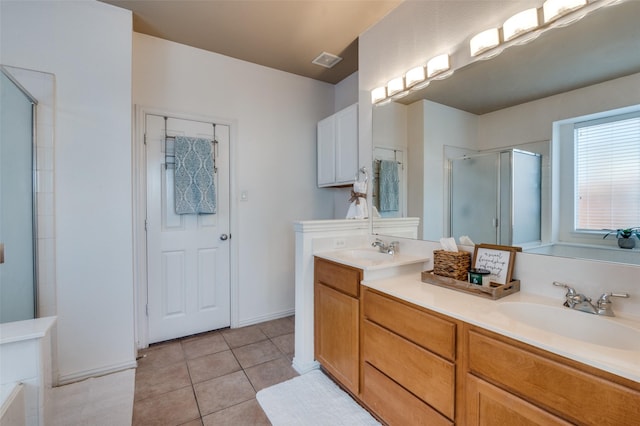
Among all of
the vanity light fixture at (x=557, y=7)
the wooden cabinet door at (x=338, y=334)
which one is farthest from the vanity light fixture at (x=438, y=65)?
the wooden cabinet door at (x=338, y=334)

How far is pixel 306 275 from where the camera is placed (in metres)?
2.17

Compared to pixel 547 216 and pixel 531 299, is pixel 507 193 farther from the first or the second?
pixel 531 299

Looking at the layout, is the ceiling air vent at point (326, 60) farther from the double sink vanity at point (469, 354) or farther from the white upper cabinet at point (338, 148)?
the double sink vanity at point (469, 354)

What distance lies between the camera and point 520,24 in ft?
4.58

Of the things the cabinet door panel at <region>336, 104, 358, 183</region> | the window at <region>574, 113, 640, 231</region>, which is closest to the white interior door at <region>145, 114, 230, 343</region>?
the cabinet door panel at <region>336, 104, 358, 183</region>

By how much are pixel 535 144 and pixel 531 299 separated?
0.76 metres

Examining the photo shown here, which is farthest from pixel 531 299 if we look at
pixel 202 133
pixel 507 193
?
pixel 202 133

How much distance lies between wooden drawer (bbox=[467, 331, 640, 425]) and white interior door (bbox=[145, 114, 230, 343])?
95.4 inches

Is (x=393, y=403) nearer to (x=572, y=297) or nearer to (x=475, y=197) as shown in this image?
(x=572, y=297)

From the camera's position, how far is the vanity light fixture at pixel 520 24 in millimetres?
1360

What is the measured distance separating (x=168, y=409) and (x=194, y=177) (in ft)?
5.97

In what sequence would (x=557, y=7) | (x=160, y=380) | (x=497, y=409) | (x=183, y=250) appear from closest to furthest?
1. (x=497, y=409)
2. (x=557, y=7)
3. (x=160, y=380)
4. (x=183, y=250)

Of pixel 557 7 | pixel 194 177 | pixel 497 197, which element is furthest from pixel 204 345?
pixel 557 7

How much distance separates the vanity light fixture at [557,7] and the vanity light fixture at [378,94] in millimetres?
1077
